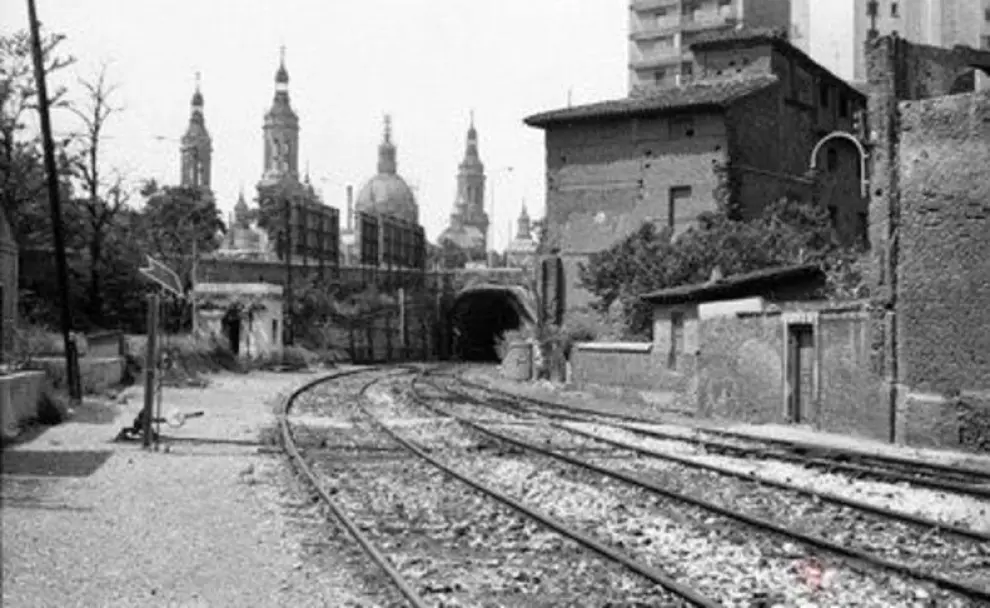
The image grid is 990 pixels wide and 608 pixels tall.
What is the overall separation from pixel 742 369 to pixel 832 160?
93.3ft

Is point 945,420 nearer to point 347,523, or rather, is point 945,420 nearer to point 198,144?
point 347,523

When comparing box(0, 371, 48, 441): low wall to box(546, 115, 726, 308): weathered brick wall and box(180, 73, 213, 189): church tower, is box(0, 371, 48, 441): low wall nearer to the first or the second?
box(546, 115, 726, 308): weathered brick wall

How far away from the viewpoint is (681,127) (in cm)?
4375

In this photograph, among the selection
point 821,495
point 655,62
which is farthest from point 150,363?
point 655,62

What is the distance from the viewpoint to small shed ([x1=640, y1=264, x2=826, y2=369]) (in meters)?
24.4

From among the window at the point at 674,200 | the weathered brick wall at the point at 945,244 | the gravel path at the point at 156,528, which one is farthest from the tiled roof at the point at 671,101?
the gravel path at the point at 156,528

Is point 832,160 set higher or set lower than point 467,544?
higher

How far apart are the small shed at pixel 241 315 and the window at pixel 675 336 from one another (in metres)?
23.6

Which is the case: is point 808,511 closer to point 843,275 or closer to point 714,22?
point 843,275

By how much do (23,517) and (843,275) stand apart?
18.6 metres

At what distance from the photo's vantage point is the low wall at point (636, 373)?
86.7ft

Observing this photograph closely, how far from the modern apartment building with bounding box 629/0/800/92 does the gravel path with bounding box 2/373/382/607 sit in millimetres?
62463

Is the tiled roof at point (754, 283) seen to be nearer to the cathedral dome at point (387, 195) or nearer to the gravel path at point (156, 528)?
the gravel path at point (156, 528)

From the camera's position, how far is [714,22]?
248 ft
